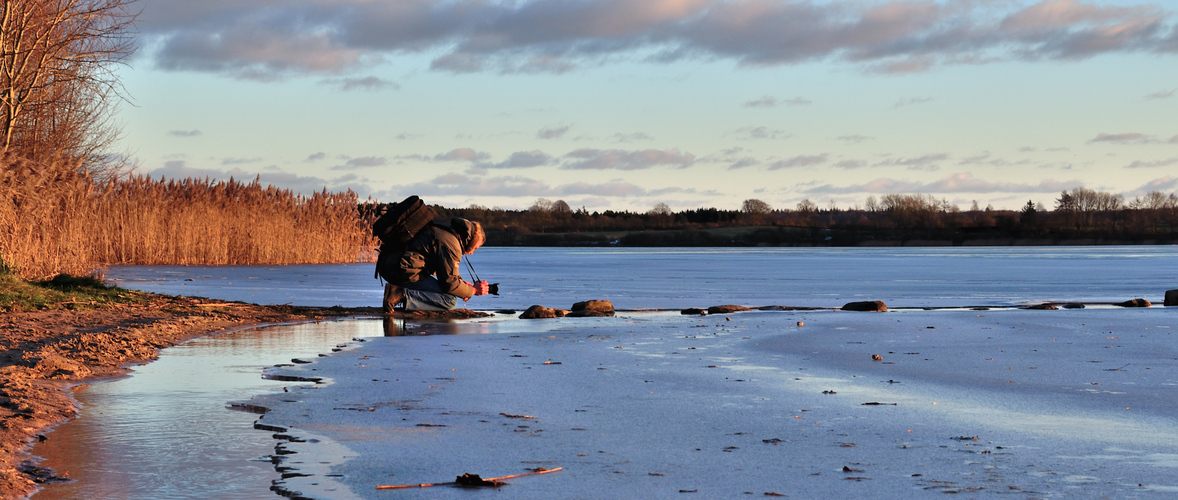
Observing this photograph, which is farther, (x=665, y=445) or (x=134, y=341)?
(x=134, y=341)

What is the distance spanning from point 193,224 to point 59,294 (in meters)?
15.7

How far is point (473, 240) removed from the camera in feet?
39.1

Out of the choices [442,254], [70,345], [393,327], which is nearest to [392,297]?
[442,254]

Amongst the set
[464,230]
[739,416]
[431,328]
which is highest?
[464,230]

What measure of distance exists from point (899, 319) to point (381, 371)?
736cm

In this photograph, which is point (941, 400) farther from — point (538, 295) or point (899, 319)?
point (538, 295)

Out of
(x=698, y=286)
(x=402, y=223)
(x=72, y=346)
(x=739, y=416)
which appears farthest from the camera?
(x=698, y=286)

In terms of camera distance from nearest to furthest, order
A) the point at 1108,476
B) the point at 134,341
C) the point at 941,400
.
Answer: the point at 1108,476 → the point at 941,400 → the point at 134,341

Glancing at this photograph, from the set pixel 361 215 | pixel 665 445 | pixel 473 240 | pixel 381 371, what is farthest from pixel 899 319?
pixel 361 215

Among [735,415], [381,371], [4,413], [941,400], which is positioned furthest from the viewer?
[381,371]

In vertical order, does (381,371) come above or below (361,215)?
below

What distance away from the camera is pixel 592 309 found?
1316 centimetres

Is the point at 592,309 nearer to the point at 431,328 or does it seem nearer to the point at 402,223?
the point at 431,328

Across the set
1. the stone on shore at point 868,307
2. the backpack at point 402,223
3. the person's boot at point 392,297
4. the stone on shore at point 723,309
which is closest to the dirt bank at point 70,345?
the person's boot at point 392,297
